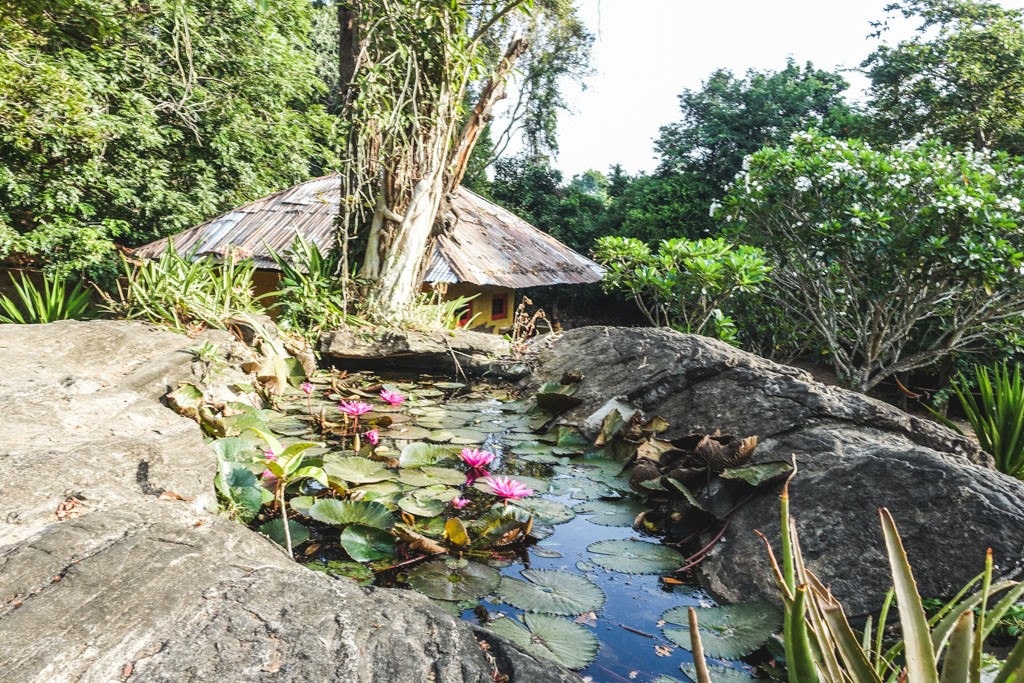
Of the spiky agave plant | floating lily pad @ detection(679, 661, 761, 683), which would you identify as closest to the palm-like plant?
floating lily pad @ detection(679, 661, 761, 683)

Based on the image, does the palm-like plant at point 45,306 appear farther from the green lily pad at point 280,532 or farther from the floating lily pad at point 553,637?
the floating lily pad at point 553,637

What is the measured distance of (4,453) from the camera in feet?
5.34

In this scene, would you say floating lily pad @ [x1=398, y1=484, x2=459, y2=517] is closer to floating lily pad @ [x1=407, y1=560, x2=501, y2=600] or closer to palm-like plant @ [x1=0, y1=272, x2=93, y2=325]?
floating lily pad @ [x1=407, y1=560, x2=501, y2=600]

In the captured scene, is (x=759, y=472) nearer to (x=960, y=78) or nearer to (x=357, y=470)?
(x=357, y=470)

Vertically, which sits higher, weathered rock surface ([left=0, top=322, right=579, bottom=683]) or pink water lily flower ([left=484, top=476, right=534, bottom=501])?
weathered rock surface ([left=0, top=322, right=579, bottom=683])

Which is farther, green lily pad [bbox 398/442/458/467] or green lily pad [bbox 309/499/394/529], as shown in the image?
green lily pad [bbox 398/442/458/467]

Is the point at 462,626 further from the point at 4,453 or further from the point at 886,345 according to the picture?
the point at 886,345

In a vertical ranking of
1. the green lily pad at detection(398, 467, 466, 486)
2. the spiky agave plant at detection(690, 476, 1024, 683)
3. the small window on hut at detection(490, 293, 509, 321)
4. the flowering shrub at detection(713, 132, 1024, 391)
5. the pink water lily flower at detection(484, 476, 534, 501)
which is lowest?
the small window on hut at detection(490, 293, 509, 321)

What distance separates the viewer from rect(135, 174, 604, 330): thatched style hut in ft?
29.5

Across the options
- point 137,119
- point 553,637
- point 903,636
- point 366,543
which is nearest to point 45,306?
point 366,543

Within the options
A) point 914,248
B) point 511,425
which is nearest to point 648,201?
point 914,248

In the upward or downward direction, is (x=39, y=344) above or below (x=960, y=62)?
below

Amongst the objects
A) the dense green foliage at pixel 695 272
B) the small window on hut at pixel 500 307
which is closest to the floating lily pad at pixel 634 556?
the dense green foliage at pixel 695 272

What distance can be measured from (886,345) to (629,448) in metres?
5.15
